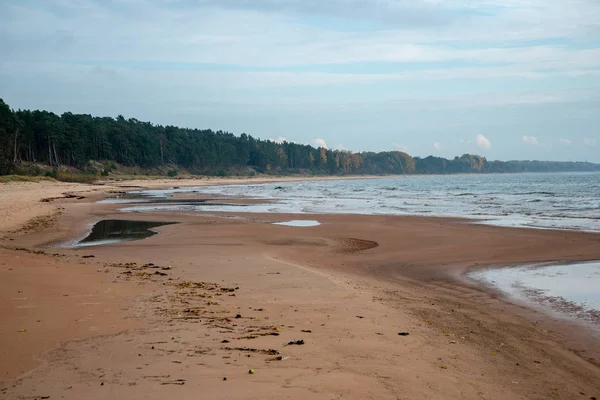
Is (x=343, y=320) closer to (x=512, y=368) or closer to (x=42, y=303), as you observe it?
(x=512, y=368)

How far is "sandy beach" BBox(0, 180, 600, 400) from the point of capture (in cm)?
512

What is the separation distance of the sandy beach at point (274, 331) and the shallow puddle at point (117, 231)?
10.7 feet

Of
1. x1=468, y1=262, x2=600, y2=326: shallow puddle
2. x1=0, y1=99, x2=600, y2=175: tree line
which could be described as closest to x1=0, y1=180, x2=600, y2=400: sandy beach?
x1=468, y1=262, x2=600, y2=326: shallow puddle

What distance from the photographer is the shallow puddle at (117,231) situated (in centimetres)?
1897

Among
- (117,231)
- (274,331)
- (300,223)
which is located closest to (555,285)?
(274,331)

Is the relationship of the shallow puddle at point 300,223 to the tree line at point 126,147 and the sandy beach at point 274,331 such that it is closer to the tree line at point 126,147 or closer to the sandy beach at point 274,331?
the sandy beach at point 274,331

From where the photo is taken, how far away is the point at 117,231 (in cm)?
2203

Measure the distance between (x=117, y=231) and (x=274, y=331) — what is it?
16.7 meters

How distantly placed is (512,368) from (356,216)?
23.3m

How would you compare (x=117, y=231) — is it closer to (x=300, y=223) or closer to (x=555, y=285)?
(x=300, y=223)

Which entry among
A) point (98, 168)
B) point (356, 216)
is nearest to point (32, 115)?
point (98, 168)

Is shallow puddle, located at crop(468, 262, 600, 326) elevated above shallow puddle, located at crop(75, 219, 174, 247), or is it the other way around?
shallow puddle, located at crop(468, 262, 600, 326)

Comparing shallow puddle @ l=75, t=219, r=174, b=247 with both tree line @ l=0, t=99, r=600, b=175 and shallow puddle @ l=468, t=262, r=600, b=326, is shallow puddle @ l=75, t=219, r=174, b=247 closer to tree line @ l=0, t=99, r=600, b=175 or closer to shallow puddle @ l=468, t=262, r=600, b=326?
shallow puddle @ l=468, t=262, r=600, b=326

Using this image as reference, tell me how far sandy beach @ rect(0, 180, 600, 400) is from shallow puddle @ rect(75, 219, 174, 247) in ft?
10.7
